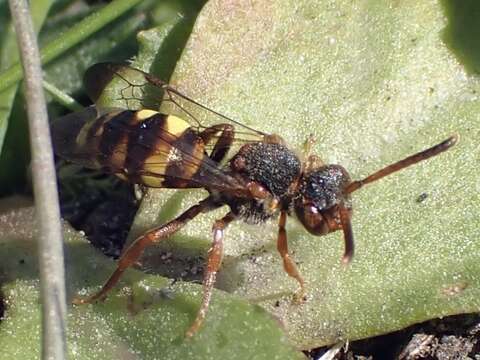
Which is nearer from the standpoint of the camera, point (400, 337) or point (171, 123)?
point (171, 123)

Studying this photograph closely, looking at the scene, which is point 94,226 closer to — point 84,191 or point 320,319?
point 84,191

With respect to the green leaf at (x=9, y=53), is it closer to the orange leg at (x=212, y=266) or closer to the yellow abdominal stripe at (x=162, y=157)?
the yellow abdominal stripe at (x=162, y=157)

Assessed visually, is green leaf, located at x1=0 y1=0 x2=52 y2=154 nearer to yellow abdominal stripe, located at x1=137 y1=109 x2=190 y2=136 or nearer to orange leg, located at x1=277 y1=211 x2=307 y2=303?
yellow abdominal stripe, located at x1=137 y1=109 x2=190 y2=136

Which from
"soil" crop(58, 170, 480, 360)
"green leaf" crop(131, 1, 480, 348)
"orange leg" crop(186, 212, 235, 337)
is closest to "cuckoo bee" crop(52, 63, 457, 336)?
"orange leg" crop(186, 212, 235, 337)

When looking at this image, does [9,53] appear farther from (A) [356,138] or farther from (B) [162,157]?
(A) [356,138]

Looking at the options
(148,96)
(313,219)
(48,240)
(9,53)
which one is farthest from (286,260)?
(9,53)

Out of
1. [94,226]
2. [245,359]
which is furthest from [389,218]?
[94,226]

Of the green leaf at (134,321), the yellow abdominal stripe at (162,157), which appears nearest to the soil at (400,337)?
the green leaf at (134,321)
